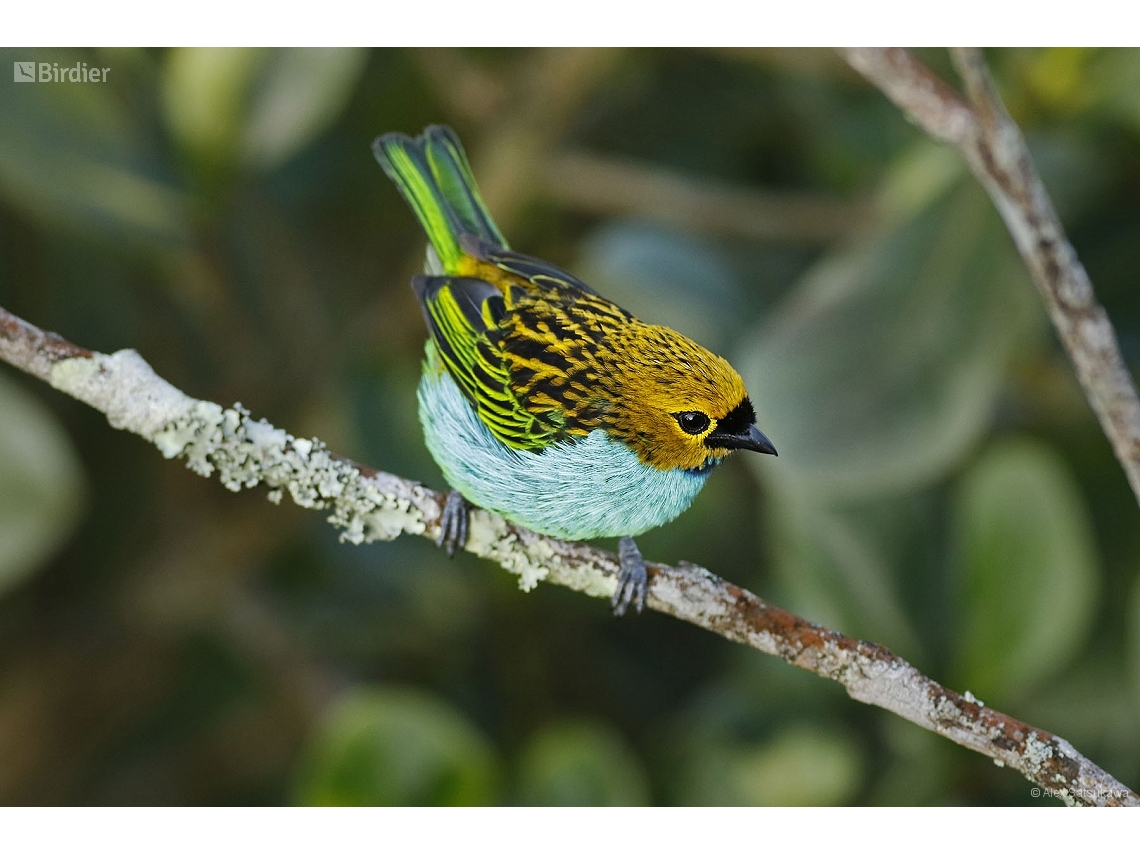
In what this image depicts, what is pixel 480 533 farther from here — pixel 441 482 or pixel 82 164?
pixel 82 164

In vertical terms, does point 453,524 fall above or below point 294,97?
below

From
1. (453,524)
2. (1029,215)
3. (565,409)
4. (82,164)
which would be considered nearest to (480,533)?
(453,524)

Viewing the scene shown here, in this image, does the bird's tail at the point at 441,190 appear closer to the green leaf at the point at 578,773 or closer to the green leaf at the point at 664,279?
the green leaf at the point at 664,279

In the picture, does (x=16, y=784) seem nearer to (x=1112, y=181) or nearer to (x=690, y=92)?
(x=690, y=92)

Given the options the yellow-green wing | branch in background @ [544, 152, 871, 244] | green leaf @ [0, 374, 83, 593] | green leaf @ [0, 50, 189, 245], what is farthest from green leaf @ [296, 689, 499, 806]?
branch in background @ [544, 152, 871, 244]

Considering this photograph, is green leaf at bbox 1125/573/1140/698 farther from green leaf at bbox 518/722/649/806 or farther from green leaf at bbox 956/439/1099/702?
green leaf at bbox 518/722/649/806
